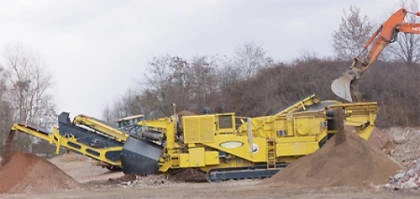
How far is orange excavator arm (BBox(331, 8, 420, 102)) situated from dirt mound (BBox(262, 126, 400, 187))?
3.94m

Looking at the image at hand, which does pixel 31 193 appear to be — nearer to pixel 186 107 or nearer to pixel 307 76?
pixel 307 76

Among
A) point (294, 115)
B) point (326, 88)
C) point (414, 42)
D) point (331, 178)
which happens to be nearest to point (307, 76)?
point (326, 88)

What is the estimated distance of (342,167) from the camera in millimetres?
18547

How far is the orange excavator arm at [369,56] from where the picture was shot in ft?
78.4

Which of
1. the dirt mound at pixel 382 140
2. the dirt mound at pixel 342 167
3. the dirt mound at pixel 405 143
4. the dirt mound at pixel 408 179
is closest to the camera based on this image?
the dirt mound at pixel 408 179

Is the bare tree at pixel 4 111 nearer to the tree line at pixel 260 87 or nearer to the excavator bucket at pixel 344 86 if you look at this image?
the tree line at pixel 260 87

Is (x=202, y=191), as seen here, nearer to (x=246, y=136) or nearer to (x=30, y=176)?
(x=246, y=136)

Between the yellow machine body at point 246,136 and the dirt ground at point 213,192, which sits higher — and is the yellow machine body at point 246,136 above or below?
above

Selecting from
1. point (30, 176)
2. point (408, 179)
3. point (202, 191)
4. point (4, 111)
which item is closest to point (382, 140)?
point (202, 191)

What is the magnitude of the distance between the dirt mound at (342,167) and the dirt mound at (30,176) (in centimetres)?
697

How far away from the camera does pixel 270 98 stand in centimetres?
4394

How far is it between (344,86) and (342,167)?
20.2 feet

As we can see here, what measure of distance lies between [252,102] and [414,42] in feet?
42.2

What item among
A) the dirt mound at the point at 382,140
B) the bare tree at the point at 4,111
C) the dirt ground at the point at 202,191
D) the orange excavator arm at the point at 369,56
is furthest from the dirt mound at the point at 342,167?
the bare tree at the point at 4,111
